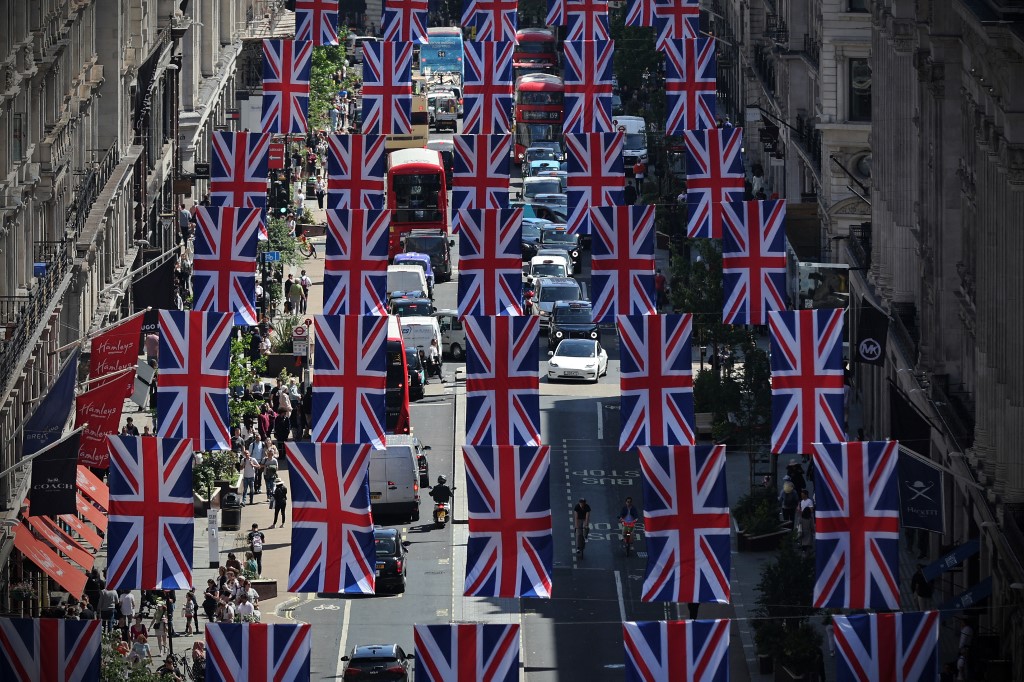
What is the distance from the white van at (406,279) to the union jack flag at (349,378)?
40.8 metres

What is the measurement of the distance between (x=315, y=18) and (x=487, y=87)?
994cm

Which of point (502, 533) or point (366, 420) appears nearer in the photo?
point (502, 533)

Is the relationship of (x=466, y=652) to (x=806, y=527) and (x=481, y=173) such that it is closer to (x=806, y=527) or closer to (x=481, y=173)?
(x=806, y=527)

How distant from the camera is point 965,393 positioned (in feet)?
229

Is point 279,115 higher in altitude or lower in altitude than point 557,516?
higher

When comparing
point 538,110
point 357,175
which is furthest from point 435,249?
point 357,175

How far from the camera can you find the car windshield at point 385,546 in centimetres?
7075

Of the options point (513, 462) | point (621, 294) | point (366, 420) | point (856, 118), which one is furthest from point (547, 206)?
point (513, 462)

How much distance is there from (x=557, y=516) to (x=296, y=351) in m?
20.2

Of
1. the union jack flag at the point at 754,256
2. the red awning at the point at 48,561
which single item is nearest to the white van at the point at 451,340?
the union jack flag at the point at 754,256

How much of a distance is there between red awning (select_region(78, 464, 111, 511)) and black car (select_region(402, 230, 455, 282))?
43635 mm

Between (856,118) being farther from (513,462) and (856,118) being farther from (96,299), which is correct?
(513,462)

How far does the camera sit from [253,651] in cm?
4603

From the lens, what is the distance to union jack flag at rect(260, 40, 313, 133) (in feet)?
301
